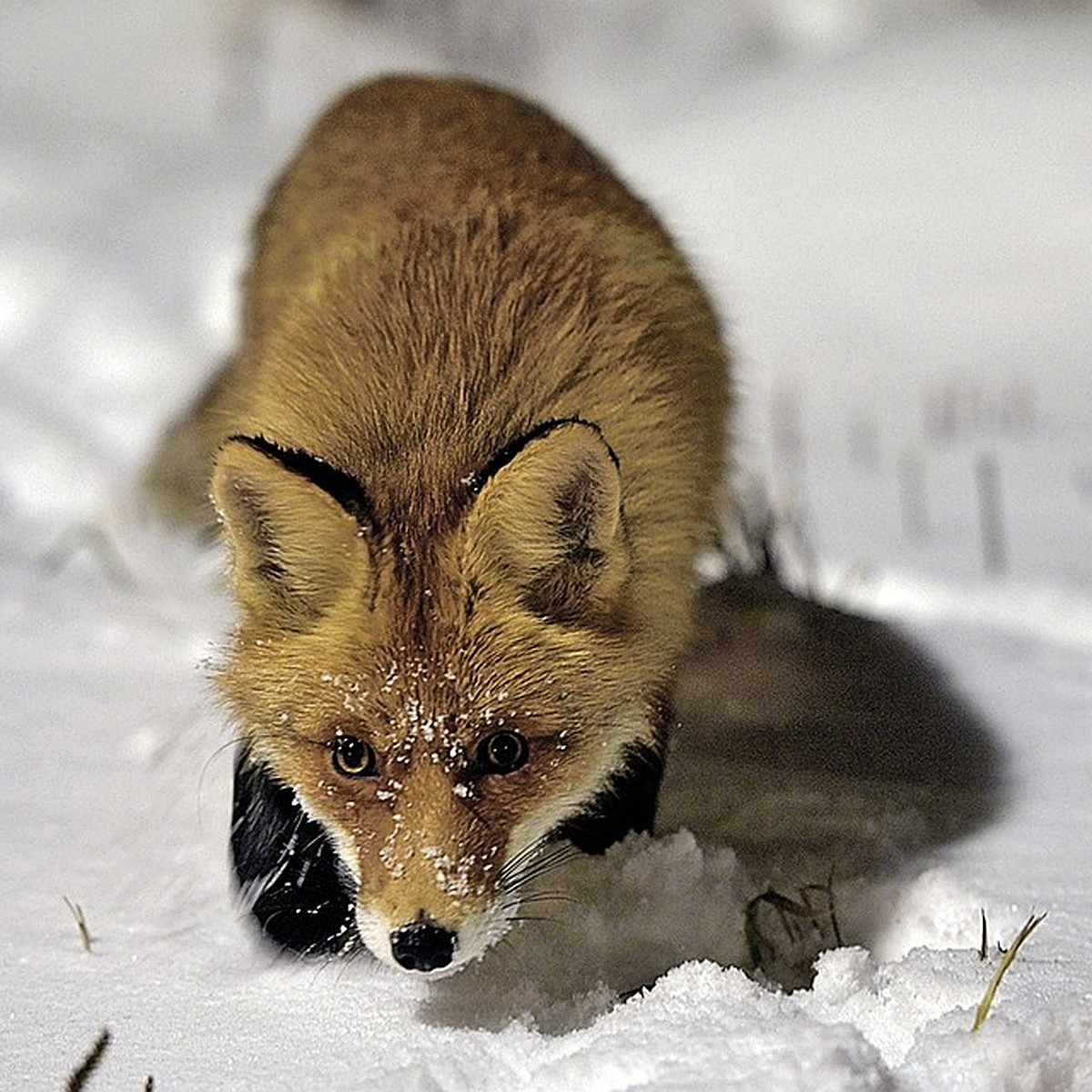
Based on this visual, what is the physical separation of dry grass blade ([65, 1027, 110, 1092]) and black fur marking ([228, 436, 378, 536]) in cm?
58

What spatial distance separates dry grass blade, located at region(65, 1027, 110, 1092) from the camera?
4.31 feet

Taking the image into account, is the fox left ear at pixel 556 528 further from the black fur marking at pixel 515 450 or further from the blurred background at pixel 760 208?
the blurred background at pixel 760 208

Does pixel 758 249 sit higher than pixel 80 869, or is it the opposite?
pixel 80 869

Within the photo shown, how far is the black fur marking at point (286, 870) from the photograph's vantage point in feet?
5.63

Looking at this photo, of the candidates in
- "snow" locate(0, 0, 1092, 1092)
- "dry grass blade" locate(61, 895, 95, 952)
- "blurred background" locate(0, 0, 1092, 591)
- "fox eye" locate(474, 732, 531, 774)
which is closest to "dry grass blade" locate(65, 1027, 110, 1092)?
"snow" locate(0, 0, 1092, 1092)

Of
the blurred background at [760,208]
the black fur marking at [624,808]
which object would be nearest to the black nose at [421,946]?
the black fur marking at [624,808]

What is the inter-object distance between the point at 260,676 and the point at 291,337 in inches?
23.8

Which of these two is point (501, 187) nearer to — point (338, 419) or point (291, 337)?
point (291, 337)

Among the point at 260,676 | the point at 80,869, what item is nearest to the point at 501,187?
the point at 260,676

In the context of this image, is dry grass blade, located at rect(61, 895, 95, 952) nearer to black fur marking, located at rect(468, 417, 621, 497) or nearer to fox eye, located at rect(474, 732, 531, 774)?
fox eye, located at rect(474, 732, 531, 774)

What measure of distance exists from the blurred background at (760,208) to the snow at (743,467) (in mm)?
21

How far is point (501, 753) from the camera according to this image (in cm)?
159

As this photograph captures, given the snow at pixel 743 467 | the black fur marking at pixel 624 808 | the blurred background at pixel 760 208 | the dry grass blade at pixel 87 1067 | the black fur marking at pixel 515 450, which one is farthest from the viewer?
the blurred background at pixel 760 208

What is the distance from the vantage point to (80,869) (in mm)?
1888
